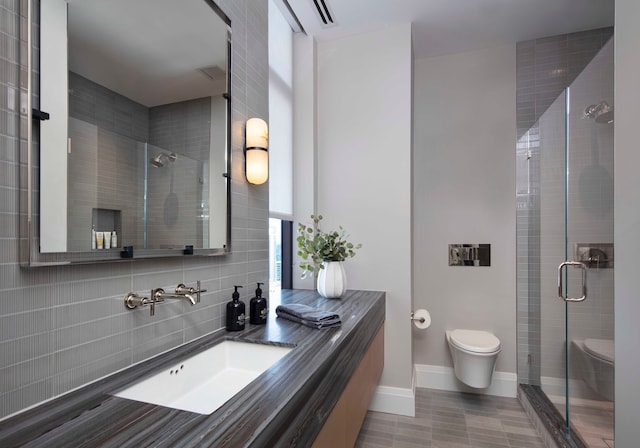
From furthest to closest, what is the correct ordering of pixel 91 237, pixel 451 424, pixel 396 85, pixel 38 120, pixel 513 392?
pixel 513 392 → pixel 396 85 → pixel 451 424 → pixel 91 237 → pixel 38 120

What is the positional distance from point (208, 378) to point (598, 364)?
6.55ft

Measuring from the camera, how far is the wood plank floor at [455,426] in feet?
6.79

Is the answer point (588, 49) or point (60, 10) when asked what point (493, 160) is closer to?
point (588, 49)

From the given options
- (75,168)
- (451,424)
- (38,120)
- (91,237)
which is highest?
(38,120)

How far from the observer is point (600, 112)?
1.81 metres

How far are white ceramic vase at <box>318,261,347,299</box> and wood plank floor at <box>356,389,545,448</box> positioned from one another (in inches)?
35.9

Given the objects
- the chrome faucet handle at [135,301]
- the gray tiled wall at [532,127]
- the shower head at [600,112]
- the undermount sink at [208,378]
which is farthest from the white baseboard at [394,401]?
the shower head at [600,112]

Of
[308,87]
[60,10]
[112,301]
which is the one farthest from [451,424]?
[60,10]

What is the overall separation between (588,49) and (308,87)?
220 cm

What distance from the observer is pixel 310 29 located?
2.55 metres

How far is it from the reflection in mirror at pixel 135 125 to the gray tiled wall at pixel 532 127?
2375 millimetres

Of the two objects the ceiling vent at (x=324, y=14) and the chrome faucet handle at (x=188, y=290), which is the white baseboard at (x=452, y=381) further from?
the ceiling vent at (x=324, y=14)

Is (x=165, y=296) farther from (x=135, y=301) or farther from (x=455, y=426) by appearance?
(x=455, y=426)

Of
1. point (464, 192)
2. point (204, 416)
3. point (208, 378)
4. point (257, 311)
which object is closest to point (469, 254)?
point (464, 192)
